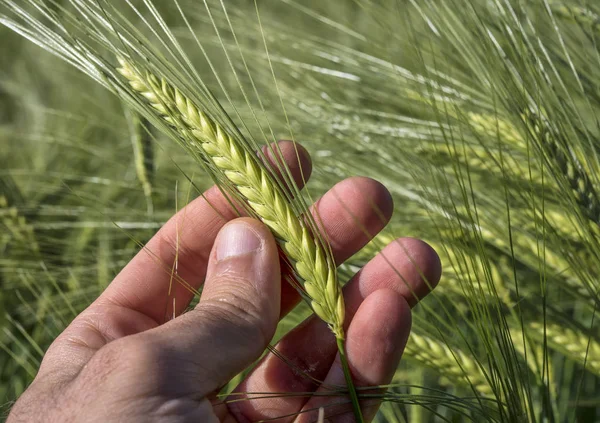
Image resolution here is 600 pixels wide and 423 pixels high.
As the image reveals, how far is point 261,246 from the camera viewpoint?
0.82 m

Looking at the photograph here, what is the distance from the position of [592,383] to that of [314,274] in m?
0.74

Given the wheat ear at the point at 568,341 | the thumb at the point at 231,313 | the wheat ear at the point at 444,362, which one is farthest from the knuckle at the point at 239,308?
the wheat ear at the point at 568,341

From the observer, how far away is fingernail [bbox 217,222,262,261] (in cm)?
82

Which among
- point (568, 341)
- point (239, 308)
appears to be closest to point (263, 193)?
point (239, 308)

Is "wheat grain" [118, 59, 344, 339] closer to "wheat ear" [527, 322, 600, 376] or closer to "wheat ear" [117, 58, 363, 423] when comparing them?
"wheat ear" [117, 58, 363, 423]

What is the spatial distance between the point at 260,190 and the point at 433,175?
191 millimetres

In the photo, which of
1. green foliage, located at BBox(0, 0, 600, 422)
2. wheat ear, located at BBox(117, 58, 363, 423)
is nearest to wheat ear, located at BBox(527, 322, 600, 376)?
green foliage, located at BBox(0, 0, 600, 422)

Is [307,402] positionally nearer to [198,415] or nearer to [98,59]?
[198,415]

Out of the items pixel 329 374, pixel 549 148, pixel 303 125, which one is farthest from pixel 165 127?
pixel 303 125

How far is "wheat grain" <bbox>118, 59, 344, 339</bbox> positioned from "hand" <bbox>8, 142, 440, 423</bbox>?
0.04 m

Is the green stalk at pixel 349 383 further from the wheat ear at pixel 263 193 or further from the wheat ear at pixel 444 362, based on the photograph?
Result: the wheat ear at pixel 444 362

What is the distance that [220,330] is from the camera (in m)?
0.75

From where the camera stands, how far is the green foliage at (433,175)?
0.80 meters

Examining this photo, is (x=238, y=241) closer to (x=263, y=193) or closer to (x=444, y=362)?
(x=263, y=193)
